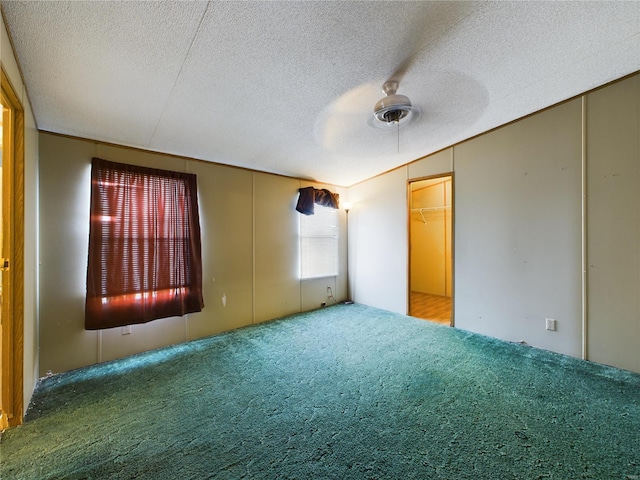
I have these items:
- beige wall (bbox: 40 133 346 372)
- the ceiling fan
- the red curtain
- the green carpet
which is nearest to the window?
beige wall (bbox: 40 133 346 372)

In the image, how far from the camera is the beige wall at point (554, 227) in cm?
221

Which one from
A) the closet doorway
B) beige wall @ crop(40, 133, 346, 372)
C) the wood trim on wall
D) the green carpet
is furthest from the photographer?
the closet doorway

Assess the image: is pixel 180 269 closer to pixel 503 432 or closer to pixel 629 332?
pixel 503 432

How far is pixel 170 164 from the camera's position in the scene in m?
3.02

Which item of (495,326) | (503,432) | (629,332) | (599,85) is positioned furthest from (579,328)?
(599,85)

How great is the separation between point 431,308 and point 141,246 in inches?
181

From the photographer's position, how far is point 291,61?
5.76 feet

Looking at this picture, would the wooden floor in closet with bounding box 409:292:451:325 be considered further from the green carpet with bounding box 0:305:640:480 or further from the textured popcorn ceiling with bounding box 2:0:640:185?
the textured popcorn ceiling with bounding box 2:0:640:185

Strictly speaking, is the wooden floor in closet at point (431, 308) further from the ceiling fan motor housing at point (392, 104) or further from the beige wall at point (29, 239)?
the beige wall at point (29, 239)

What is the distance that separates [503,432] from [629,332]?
1.79 m

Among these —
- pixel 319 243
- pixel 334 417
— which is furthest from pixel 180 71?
pixel 319 243

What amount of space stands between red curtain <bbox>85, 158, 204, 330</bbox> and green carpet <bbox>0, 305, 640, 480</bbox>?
1.83 ft

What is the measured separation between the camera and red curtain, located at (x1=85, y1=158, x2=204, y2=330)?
8.22 feet

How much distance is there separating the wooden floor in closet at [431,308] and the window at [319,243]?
1.63m
